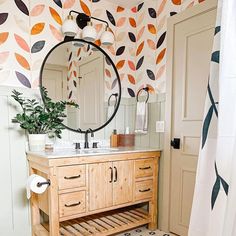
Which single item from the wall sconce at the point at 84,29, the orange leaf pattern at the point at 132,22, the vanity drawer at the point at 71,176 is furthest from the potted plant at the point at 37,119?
the orange leaf pattern at the point at 132,22

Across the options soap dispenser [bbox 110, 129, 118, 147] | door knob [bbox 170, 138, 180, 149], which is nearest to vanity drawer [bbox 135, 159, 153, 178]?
door knob [bbox 170, 138, 180, 149]

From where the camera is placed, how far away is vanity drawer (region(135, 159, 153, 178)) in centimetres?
204

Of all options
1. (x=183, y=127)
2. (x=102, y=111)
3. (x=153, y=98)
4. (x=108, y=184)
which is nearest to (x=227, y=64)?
(x=183, y=127)

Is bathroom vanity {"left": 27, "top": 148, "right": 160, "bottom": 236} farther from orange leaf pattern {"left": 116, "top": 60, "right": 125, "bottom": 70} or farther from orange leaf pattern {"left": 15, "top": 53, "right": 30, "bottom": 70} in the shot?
orange leaf pattern {"left": 116, "top": 60, "right": 125, "bottom": 70}

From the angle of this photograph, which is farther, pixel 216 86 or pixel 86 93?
pixel 86 93

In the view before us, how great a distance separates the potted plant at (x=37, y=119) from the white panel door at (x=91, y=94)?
323 mm

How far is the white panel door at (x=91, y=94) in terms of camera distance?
7.32ft

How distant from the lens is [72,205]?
167 cm

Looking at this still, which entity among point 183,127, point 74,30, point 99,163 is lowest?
point 99,163

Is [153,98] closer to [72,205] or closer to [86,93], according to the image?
[86,93]

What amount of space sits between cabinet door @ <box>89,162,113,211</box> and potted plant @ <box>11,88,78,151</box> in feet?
1.65

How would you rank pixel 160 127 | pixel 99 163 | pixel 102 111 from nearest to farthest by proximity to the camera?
pixel 99 163
pixel 160 127
pixel 102 111

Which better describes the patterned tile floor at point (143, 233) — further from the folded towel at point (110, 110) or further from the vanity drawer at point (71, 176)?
the folded towel at point (110, 110)

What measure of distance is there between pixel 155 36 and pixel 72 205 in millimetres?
1878
